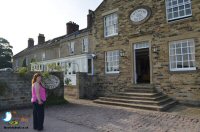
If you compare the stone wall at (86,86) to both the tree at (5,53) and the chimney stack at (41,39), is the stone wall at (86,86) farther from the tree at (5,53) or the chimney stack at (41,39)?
the tree at (5,53)

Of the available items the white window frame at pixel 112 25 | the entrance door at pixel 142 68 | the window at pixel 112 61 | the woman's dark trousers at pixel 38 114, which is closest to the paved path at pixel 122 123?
the woman's dark trousers at pixel 38 114

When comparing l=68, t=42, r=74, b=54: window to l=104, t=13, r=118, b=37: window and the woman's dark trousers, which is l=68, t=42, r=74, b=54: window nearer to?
l=104, t=13, r=118, b=37: window

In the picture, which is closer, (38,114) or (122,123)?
(38,114)

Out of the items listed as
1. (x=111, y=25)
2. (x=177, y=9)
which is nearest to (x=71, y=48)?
(x=111, y=25)

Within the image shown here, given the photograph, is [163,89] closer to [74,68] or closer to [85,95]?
[85,95]

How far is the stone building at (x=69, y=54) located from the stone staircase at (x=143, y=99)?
5394mm

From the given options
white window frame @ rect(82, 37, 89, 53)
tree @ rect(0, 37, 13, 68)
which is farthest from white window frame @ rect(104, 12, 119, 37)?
tree @ rect(0, 37, 13, 68)

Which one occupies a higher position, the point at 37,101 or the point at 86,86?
the point at 37,101

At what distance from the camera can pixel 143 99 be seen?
10984mm

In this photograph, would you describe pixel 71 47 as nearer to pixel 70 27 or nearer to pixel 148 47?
pixel 70 27

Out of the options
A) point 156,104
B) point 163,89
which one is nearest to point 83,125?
point 156,104

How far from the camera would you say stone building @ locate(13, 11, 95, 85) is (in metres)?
17.5

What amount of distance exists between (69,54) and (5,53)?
1077 inches

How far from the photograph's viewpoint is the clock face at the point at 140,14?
13380 millimetres
